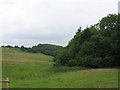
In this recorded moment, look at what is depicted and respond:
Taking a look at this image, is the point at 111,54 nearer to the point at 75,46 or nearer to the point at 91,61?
the point at 91,61

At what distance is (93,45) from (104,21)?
818 centimetres

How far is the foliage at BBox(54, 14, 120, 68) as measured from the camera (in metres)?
57.4

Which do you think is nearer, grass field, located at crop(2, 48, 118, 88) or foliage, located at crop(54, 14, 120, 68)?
grass field, located at crop(2, 48, 118, 88)

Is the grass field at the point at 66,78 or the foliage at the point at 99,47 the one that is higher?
the foliage at the point at 99,47

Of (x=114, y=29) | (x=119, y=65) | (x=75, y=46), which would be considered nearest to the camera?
(x=119, y=65)

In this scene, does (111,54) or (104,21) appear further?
(104,21)

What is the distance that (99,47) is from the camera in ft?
196

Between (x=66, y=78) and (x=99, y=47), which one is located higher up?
(x=99, y=47)

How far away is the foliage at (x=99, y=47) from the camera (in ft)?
188

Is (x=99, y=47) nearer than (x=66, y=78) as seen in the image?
No

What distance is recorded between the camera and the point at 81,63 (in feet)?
196

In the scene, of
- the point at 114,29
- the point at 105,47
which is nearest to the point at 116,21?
the point at 114,29

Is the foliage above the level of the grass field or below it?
above

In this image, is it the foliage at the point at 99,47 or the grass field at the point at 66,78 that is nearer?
the grass field at the point at 66,78
